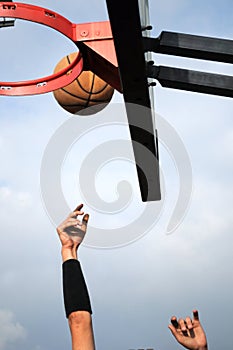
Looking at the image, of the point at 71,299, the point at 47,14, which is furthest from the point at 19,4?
the point at 71,299

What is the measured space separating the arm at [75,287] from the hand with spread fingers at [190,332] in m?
0.41

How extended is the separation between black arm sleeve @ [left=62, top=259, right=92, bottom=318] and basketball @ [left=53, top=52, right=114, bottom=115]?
2542 mm

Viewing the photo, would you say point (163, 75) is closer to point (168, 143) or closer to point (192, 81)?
point (192, 81)

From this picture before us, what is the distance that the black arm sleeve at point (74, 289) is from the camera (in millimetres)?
2168

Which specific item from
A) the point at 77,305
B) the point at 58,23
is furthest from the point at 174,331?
the point at 58,23

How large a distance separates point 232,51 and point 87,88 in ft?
4.43

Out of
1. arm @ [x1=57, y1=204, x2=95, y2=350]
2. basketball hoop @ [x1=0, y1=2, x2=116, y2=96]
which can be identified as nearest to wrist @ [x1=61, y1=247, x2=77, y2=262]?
arm @ [x1=57, y1=204, x2=95, y2=350]

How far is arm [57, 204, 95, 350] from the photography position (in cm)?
208

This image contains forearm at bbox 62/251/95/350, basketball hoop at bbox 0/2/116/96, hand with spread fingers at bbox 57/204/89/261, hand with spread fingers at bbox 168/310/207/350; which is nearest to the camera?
forearm at bbox 62/251/95/350

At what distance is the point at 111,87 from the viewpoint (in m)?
4.60

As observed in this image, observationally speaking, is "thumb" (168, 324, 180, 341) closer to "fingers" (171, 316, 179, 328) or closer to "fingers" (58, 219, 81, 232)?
"fingers" (171, 316, 179, 328)

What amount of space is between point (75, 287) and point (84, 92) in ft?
8.76

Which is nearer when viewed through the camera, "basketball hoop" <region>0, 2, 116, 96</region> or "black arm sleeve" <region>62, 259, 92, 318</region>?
"black arm sleeve" <region>62, 259, 92, 318</region>

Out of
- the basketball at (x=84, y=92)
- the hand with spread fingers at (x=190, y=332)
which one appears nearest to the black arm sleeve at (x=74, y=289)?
the hand with spread fingers at (x=190, y=332)
